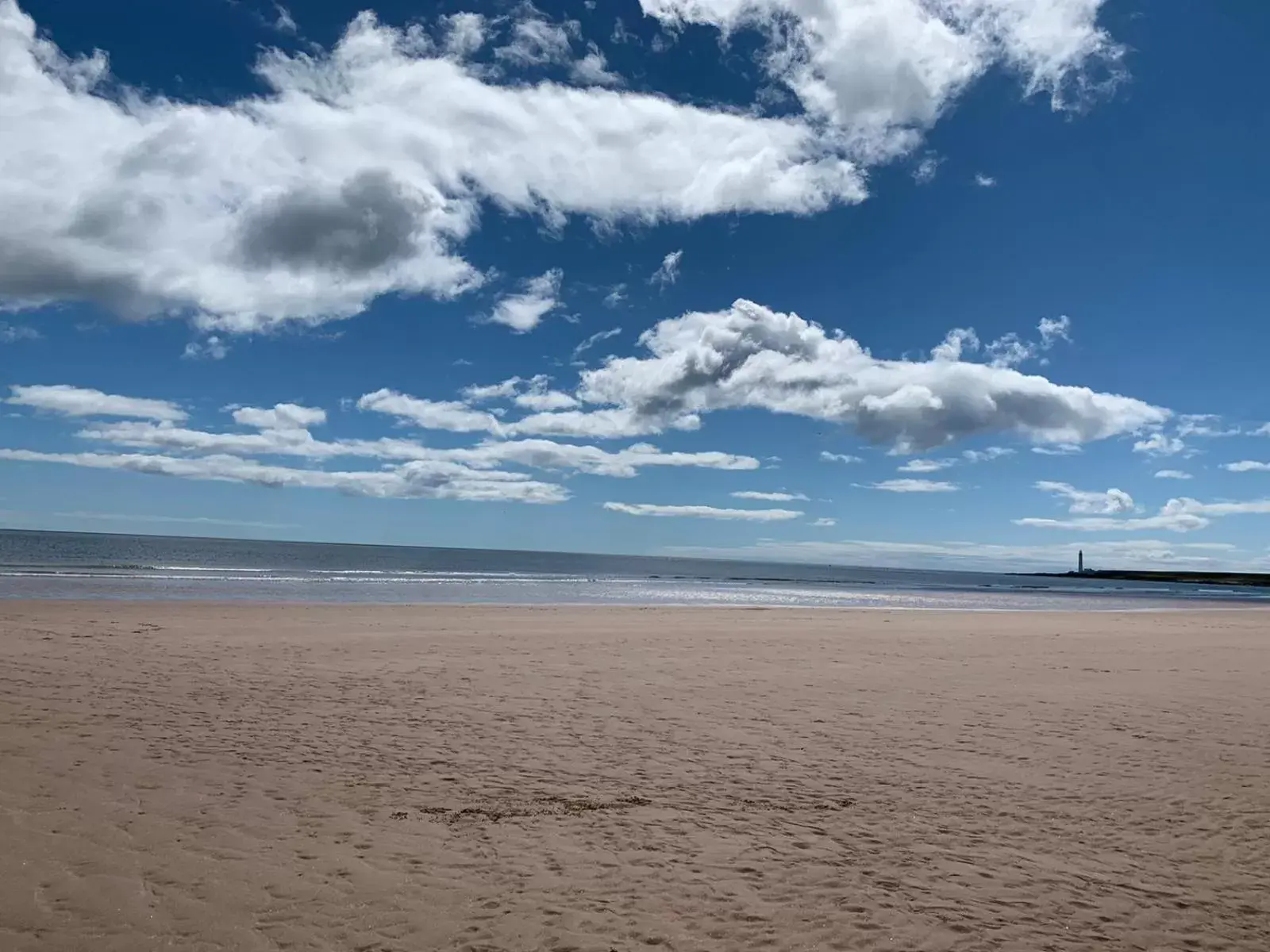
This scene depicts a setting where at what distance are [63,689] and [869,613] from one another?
3313cm

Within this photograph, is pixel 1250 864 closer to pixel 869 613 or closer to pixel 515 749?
pixel 515 749

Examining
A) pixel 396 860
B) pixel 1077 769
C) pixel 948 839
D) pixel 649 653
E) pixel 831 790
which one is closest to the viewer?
pixel 396 860

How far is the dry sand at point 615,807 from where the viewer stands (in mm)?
6004

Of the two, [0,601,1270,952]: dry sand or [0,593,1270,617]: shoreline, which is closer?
[0,601,1270,952]: dry sand

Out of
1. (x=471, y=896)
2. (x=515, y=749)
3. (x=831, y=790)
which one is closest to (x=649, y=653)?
(x=515, y=749)

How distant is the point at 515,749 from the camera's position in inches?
417

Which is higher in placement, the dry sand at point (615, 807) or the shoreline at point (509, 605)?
the dry sand at point (615, 807)

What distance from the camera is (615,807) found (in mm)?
8453

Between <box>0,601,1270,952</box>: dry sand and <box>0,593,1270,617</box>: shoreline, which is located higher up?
<box>0,601,1270,952</box>: dry sand

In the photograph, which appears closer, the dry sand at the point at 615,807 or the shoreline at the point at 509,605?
the dry sand at the point at 615,807

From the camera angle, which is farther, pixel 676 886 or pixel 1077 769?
pixel 1077 769

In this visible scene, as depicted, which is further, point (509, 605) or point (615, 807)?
point (509, 605)

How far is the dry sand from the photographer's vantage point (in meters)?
6.00

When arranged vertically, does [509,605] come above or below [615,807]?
below
